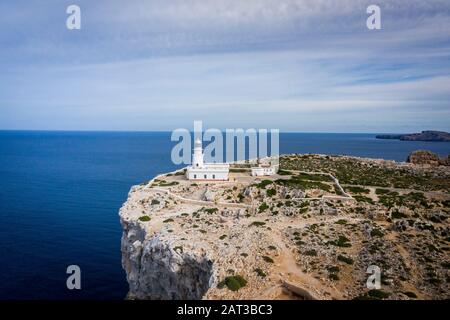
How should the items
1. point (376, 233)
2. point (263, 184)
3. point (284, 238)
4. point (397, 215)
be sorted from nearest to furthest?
point (284, 238) < point (376, 233) < point (397, 215) < point (263, 184)

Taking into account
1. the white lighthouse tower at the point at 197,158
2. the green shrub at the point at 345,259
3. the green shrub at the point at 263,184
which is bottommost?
the green shrub at the point at 345,259

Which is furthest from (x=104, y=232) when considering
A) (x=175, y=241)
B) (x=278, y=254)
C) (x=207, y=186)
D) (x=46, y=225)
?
(x=278, y=254)

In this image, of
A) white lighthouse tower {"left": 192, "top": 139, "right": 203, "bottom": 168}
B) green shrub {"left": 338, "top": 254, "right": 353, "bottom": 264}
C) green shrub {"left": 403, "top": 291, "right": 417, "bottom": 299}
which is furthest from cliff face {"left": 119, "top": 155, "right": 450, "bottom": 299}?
white lighthouse tower {"left": 192, "top": 139, "right": 203, "bottom": 168}

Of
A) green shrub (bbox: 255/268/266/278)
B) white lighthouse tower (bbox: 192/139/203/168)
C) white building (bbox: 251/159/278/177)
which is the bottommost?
green shrub (bbox: 255/268/266/278)

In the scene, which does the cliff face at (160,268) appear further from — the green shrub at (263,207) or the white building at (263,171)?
the white building at (263,171)

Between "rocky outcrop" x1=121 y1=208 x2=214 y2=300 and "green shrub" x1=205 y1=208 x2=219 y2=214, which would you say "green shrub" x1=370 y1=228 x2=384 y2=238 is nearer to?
"rocky outcrop" x1=121 y1=208 x2=214 y2=300

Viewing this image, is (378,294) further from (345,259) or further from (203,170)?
(203,170)

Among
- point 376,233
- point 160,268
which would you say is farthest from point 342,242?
point 160,268

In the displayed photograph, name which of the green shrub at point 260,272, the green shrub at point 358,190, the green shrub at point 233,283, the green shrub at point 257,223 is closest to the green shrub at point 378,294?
the green shrub at point 260,272
